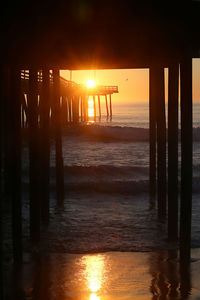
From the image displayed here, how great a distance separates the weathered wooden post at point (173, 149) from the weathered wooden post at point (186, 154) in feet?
2.74

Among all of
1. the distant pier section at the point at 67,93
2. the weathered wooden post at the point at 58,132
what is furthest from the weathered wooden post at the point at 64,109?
the weathered wooden post at the point at 58,132

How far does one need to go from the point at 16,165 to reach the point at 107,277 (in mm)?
1662

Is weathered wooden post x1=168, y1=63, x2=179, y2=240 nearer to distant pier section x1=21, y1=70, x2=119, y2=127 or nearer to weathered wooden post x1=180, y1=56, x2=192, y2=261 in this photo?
weathered wooden post x1=180, y1=56, x2=192, y2=261

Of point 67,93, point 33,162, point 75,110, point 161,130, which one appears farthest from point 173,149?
point 75,110

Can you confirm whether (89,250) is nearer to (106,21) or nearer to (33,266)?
(33,266)

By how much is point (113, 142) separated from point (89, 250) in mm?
23114

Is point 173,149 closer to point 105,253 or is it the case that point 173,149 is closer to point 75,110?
point 105,253

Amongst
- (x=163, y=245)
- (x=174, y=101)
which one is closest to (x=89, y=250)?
(x=163, y=245)

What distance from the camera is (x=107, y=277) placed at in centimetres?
508

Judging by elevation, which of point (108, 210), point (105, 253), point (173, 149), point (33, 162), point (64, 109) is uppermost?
point (64, 109)

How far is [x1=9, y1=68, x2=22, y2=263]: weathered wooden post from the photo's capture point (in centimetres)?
563

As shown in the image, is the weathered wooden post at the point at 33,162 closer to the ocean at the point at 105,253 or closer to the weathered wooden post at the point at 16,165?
the ocean at the point at 105,253

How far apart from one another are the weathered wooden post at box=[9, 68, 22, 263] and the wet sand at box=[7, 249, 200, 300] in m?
0.26

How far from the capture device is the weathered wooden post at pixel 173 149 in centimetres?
656
